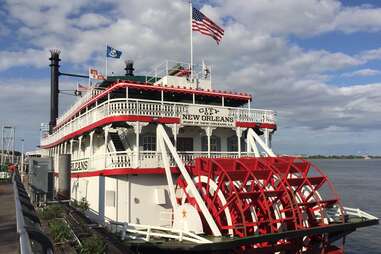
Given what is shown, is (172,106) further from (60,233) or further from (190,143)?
(60,233)

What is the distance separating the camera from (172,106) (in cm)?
1406

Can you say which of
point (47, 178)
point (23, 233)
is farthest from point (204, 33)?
point (23, 233)

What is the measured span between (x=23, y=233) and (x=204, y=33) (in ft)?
47.4

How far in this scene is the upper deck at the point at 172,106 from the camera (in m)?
13.3

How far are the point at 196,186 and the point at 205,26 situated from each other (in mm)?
7295

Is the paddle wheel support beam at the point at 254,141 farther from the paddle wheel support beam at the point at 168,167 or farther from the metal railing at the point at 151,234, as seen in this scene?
the metal railing at the point at 151,234

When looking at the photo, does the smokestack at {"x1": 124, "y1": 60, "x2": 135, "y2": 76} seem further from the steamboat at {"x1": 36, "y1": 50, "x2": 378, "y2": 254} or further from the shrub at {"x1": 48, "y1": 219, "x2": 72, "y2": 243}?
the shrub at {"x1": 48, "y1": 219, "x2": 72, "y2": 243}

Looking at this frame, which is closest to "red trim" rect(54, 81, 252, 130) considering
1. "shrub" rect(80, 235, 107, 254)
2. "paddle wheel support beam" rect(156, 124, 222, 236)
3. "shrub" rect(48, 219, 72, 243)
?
"paddle wheel support beam" rect(156, 124, 222, 236)

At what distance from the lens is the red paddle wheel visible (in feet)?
38.3

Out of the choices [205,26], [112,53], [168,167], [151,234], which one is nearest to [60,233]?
[151,234]

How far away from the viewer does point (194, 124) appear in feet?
46.2

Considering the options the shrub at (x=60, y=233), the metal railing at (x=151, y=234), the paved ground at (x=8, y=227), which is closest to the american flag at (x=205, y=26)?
the metal railing at (x=151, y=234)

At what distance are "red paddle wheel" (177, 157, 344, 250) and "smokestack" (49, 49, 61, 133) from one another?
18.4 meters

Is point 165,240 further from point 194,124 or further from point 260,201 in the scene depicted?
point 194,124
